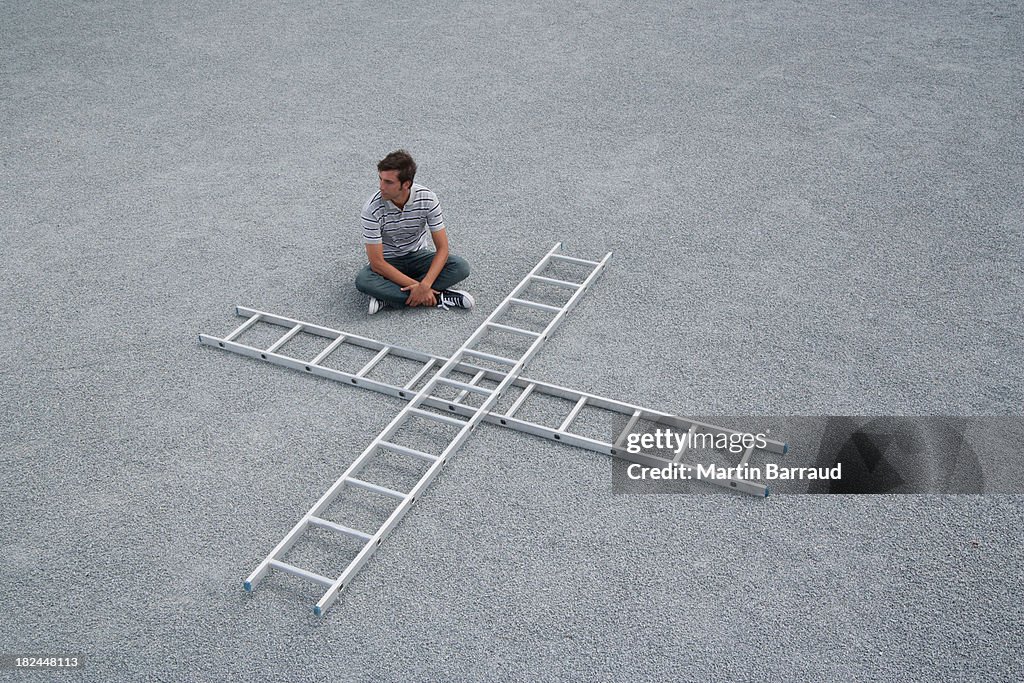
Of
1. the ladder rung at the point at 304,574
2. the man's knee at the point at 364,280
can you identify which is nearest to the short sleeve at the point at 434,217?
the man's knee at the point at 364,280

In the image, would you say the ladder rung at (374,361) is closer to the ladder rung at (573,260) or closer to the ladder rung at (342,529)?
the ladder rung at (342,529)

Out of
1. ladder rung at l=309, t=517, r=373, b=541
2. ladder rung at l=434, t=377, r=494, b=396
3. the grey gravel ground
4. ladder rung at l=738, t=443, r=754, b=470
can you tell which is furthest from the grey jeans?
ladder rung at l=738, t=443, r=754, b=470

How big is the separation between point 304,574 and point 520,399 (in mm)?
1259

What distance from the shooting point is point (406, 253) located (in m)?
4.89

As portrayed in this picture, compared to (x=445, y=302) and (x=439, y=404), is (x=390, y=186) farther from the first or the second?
(x=439, y=404)

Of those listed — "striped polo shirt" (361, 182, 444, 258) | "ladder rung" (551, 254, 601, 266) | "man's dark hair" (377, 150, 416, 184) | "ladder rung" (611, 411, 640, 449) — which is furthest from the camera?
"ladder rung" (551, 254, 601, 266)

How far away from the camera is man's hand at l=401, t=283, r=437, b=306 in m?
4.74

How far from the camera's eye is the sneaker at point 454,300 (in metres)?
4.83

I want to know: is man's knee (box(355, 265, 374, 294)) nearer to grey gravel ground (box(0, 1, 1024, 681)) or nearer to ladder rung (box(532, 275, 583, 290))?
grey gravel ground (box(0, 1, 1024, 681))

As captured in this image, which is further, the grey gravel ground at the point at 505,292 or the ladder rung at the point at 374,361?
the ladder rung at the point at 374,361

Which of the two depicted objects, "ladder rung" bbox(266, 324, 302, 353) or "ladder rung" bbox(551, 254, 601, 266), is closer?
"ladder rung" bbox(266, 324, 302, 353)

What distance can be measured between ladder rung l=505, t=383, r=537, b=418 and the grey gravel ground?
102mm

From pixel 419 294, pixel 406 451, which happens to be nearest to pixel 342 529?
pixel 406 451

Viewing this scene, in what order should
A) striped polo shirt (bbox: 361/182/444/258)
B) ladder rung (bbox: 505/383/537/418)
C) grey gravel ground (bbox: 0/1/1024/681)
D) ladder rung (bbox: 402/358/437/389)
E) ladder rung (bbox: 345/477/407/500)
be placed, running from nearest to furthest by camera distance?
grey gravel ground (bbox: 0/1/1024/681) → ladder rung (bbox: 345/477/407/500) → ladder rung (bbox: 505/383/537/418) → ladder rung (bbox: 402/358/437/389) → striped polo shirt (bbox: 361/182/444/258)
